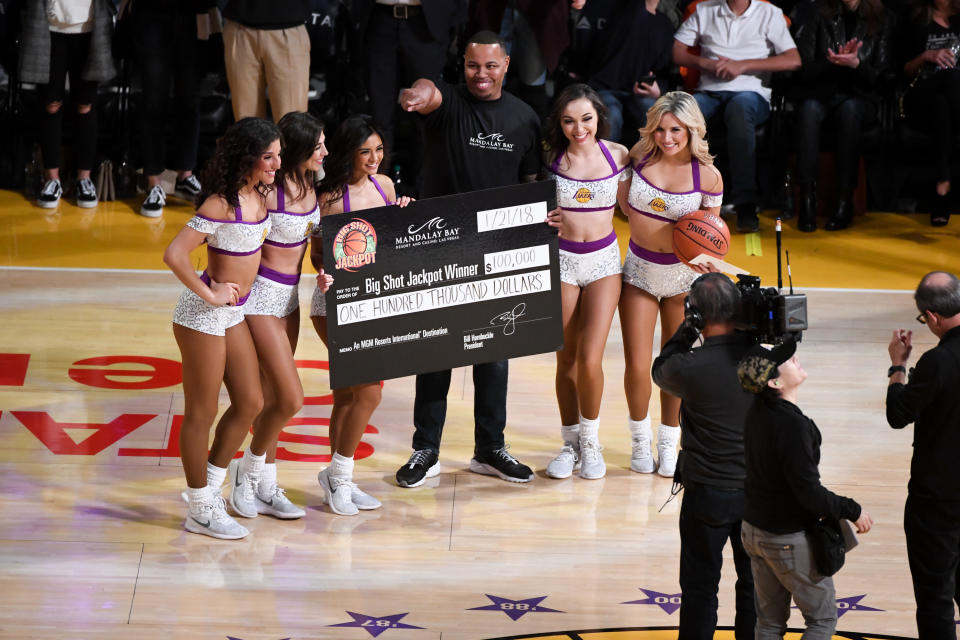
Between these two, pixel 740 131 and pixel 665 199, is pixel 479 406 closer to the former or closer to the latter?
pixel 665 199

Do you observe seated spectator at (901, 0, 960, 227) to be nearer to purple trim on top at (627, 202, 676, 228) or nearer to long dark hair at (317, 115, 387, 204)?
purple trim on top at (627, 202, 676, 228)

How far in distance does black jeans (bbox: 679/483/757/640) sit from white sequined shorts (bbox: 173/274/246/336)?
1.96 meters

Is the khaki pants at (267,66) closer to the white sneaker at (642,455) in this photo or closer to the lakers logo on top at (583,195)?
the lakers logo on top at (583,195)

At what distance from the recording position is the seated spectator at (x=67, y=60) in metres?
9.28

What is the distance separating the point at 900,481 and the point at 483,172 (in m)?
2.27

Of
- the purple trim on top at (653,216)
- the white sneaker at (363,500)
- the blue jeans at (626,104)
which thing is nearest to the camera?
the white sneaker at (363,500)

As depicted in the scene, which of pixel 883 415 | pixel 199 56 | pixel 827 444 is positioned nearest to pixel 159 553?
pixel 827 444

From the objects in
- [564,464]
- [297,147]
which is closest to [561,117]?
[297,147]

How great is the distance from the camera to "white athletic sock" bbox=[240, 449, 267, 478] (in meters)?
5.75

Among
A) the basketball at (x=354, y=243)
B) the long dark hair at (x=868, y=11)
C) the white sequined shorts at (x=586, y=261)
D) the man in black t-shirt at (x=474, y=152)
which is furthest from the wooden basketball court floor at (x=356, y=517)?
the long dark hair at (x=868, y=11)

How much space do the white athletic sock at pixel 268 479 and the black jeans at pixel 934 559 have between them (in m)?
2.61

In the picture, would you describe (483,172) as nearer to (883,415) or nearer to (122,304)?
(883,415)

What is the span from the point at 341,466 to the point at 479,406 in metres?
0.77

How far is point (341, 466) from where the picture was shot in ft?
19.1
